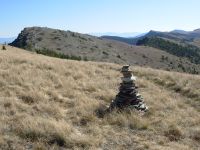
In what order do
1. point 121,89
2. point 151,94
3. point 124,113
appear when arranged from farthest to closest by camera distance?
1. point 151,94
2. point 121,89
3. point 124,113

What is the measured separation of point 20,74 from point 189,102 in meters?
10.0

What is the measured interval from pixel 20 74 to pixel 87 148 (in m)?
12.0

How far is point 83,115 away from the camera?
15945mm

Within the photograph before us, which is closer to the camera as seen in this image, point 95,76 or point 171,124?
point 171,124

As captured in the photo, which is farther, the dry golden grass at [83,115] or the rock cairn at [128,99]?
the rock cairn at [128,99]

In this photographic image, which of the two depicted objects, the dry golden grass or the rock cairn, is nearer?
the dry golden grass

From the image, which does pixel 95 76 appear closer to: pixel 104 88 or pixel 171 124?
pixel 104 88

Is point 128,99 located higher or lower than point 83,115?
higher

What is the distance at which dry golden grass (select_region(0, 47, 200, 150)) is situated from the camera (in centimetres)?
1281

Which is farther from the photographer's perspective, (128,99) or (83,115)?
(128,99)

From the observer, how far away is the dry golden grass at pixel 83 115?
12.8 m

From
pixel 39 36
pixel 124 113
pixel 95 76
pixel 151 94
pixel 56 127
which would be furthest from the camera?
pixel 39 36

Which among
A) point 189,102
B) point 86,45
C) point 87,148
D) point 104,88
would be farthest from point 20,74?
point 86,45

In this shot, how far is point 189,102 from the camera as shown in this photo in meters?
20.8
